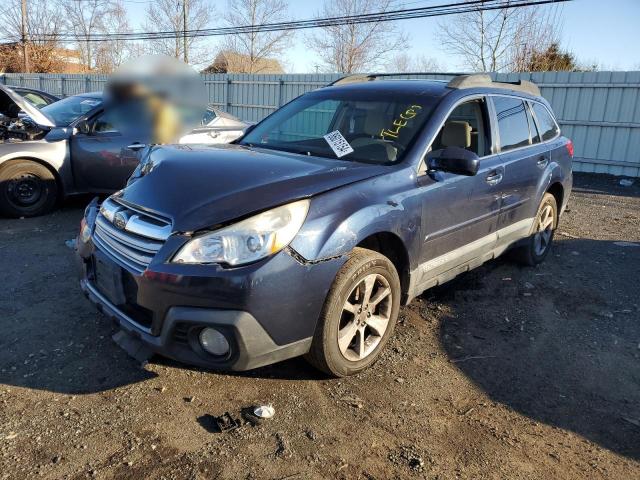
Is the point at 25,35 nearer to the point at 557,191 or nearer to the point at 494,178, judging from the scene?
the point at 557,191

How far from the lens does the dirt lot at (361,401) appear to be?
2395 mm

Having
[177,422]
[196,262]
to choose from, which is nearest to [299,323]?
[196,262]

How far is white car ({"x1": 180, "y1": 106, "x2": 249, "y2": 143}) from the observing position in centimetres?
707

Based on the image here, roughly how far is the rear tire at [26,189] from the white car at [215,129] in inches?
70.1

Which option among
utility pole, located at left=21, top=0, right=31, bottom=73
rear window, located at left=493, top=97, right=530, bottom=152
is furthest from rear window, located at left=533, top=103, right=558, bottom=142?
utility pole, located at left=21, top=0, right=31, bottom=73

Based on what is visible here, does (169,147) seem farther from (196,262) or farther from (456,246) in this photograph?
(456,246)

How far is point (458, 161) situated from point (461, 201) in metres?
0.50

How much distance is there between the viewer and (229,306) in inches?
96.7

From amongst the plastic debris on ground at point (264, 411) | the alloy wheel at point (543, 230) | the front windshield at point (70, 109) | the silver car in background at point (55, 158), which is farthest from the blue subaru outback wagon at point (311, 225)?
the front windshield at point (70, 109)

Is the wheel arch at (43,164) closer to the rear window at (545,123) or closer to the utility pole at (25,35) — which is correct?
the rear window at (545,123)

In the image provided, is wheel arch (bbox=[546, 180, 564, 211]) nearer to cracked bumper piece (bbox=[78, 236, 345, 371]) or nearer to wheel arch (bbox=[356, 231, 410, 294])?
wheel arch (bbox=[356, 231, 410, 294])

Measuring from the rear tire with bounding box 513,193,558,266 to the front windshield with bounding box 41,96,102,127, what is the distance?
557cm

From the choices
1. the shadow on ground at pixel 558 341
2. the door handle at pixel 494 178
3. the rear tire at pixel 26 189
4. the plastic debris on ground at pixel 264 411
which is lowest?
the shadow on ground at pixel 558 341

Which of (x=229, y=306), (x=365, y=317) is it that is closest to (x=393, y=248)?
(x=365, y=317)
